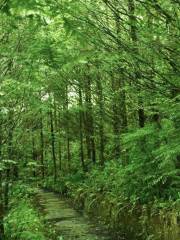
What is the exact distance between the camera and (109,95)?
14.6 m

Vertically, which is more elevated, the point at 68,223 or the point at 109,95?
the point at 109,95

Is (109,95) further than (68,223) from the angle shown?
No

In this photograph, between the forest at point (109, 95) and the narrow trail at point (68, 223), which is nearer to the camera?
the forest at point (109, 95)

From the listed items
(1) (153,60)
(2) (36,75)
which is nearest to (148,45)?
(1) (153,60)

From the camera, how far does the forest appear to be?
691 cm

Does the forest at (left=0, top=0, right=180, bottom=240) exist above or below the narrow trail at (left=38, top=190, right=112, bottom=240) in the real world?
above

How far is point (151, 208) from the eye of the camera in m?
11.6

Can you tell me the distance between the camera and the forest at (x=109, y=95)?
691 centimetres

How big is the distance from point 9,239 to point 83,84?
1195 centimetres

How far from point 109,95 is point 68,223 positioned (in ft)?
19.8

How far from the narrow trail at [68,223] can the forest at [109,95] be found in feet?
0.15

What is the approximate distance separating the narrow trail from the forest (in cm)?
5

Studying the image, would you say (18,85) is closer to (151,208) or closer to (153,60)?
(153,60)

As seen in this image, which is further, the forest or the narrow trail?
the narrow trail
